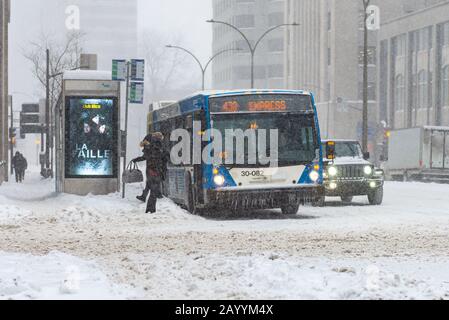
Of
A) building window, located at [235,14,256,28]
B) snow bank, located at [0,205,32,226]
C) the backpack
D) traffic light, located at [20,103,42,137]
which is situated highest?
building window, located at [235,14,256,28]

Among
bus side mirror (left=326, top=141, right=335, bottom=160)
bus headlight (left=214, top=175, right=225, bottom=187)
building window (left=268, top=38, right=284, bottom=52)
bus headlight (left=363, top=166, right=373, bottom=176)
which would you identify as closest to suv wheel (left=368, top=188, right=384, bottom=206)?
bus headlight (left=363, top=166, right=373, bottom=176)

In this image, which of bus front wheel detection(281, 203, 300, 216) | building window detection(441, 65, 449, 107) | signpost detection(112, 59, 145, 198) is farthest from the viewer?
building window detection(441, 65, 449, 107)

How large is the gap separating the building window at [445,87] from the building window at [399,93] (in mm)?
8133

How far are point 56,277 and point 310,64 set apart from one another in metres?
99.1

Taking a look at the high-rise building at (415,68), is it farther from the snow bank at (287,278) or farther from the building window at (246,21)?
the snow bank at (287,278)

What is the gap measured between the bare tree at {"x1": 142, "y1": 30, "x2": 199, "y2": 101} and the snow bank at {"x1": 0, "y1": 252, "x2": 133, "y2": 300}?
115506mm

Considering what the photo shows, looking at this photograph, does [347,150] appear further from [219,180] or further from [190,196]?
[219,180]

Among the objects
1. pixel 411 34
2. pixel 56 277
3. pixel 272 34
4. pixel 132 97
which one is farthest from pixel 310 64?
pixel 56 277

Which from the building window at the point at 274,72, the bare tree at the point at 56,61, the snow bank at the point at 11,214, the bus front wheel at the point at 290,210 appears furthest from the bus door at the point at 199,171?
the building window at the point at 274,72

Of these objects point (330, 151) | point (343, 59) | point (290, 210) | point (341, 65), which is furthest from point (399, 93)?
point (290, 210)

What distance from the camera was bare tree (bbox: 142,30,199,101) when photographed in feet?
434

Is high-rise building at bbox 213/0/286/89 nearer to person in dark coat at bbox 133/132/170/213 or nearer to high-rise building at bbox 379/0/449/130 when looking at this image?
high-rise building at bbox 379/0/449/130

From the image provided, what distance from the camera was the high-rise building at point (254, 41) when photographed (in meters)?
134
